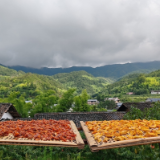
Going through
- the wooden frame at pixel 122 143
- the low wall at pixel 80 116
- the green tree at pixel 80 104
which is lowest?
the green tree at pixel 80 104

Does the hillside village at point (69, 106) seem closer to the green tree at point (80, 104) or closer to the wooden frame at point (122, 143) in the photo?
the green tree at point (80, 104)

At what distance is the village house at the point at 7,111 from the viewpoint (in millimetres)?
13392

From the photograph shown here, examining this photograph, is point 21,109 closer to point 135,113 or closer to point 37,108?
point 37,108

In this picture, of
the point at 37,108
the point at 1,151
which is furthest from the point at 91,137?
the point at 37,108

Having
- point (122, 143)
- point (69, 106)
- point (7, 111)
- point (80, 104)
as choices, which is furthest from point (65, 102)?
point (122, 143)

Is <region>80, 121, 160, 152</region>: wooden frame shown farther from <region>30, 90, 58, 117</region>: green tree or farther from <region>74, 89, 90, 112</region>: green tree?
<region>74, 89, 90, 112</region>: green tree

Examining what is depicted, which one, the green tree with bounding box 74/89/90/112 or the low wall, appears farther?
the green tree with bounding box 74/89/90/112

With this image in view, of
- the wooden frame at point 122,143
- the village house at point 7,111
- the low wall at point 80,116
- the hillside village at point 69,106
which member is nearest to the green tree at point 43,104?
the hillside village at point 69,106

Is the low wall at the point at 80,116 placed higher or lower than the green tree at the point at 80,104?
higher

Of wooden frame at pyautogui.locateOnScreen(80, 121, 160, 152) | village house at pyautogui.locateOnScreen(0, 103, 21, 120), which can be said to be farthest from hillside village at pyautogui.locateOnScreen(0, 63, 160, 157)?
wooden frame at pyautogui.locateOnScreen(80, 121, 160, 152)

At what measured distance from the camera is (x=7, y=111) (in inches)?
587

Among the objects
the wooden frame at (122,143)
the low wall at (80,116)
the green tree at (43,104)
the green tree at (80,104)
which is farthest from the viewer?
the green tree at (80,104)

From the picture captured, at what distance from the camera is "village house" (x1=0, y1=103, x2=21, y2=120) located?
43.9 ft

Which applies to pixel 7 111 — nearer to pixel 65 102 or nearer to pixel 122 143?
pixel 65 102
